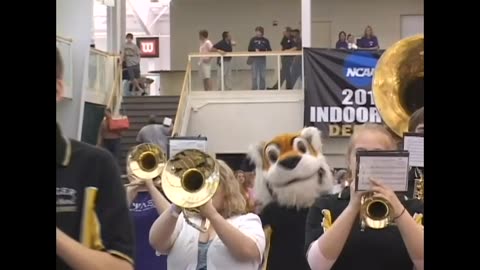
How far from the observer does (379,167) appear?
8.18 ft

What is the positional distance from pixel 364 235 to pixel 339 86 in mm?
10859

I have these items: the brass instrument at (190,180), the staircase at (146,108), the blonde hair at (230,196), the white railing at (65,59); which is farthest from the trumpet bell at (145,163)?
the staircase at (146,108)

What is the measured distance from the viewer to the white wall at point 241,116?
47.8 feet

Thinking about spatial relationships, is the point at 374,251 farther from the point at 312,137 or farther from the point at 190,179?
the point at 312,137

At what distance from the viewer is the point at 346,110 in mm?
13445

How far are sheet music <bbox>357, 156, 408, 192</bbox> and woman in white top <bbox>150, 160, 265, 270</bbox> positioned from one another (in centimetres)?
60

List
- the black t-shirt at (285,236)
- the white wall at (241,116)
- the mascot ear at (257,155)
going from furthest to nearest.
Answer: the white wall at (241,116)
the mascot ear at (257,155)
the black t-shirt at (285,236)

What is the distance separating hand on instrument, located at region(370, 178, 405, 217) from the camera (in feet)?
8.05

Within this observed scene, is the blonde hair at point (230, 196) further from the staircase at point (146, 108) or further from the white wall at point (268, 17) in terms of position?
the white wall at point (268, 17)

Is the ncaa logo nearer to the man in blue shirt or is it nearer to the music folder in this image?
the man in blue shirt

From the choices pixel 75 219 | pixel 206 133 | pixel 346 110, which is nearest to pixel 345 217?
pixel 75 219

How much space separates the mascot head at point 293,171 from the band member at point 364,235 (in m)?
1.33
